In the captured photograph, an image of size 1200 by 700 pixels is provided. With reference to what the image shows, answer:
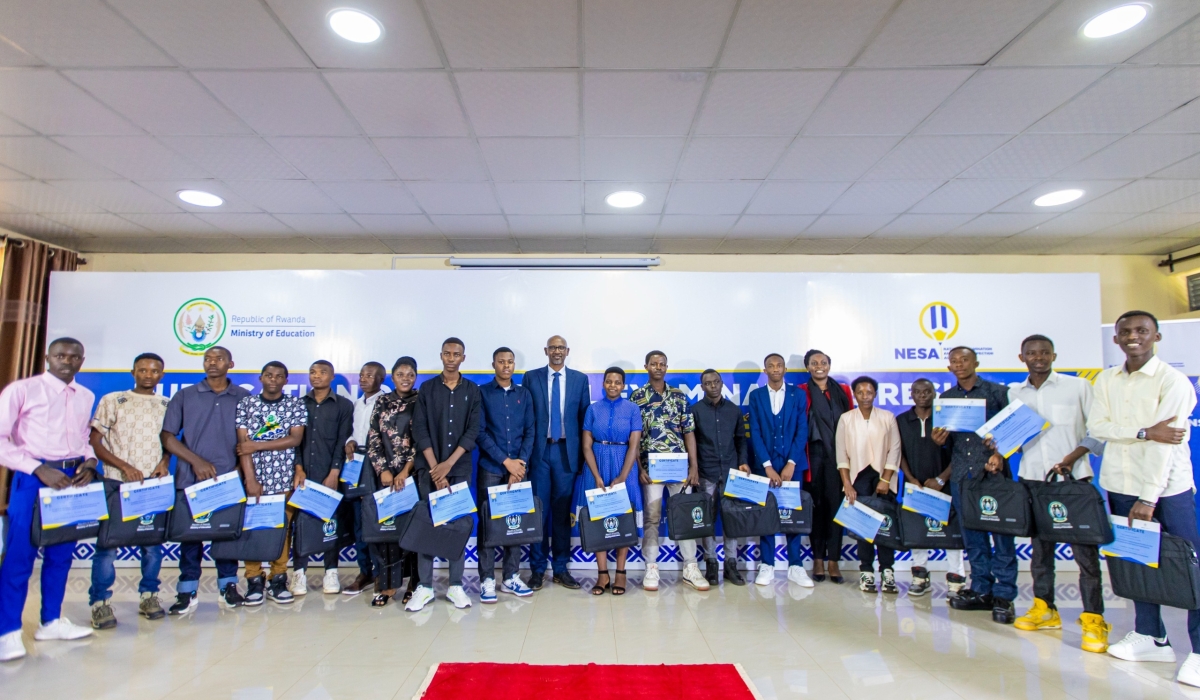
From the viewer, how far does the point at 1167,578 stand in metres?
2.79

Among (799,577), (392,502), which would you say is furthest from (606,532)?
(799,577)

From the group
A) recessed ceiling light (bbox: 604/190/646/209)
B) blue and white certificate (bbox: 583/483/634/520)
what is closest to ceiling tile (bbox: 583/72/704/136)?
recessed ceiling light (bbox: 604/190/646/209)

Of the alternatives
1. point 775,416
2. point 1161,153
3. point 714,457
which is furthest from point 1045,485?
point 1161,153

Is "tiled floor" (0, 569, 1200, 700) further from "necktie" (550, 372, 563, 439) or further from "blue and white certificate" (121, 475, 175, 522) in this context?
"necktie" (550, 372, 563, 439)

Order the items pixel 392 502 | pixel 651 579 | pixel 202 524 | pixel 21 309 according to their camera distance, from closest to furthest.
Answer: pixel 202 524
pixel 392 502
pixel 651 579
pixel 21 309

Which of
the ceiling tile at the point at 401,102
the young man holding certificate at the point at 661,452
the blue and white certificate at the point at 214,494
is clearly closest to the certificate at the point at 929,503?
the young man holding certificate at the point at 661,452

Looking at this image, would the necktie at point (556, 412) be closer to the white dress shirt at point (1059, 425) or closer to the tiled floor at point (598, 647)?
the tiled floor at point (598, 647)

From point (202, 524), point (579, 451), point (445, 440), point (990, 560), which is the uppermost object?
point (445, 440)

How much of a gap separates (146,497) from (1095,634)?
5256mm

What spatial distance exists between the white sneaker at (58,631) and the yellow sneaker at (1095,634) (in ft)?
17.3

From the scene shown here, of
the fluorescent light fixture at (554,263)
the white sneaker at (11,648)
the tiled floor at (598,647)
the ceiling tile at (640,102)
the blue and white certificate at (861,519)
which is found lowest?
the tiled floor at (598,647)

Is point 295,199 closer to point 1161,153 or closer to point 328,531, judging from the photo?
point 328,531

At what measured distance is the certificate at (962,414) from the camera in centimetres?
363

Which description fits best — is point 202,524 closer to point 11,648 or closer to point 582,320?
point 11,648
